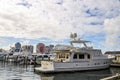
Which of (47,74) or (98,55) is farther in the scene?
(98,55)

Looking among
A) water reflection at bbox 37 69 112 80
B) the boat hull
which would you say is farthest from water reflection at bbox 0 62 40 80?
the boat hull

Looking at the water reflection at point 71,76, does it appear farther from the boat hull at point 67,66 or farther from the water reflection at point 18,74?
the water reflection at point 18,74

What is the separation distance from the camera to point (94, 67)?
129 ft

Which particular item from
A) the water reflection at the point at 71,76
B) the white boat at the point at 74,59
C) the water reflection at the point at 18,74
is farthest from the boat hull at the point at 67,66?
the water reflection at the point at 18,74

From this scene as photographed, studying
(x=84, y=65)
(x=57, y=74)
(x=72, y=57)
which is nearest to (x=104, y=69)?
(x=84, y=65)

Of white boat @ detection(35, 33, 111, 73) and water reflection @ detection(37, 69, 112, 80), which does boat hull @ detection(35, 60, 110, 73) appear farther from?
water reflection @ detection(37, 69, 112, 80)

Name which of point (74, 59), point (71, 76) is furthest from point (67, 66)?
point (71, 76)

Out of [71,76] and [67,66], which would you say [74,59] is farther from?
[71,76]

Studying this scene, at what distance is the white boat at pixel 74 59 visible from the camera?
113 ft

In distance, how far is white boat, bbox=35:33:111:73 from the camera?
34.4 meters

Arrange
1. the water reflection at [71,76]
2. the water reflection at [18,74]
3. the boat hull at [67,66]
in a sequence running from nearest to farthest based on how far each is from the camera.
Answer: the water reflection at [18,74], the water reflection at [71,76], the boat hull at [67,66]

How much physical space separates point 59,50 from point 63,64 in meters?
3.72

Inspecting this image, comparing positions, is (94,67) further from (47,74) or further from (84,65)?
(47,74)

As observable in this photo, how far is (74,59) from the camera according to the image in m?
36.6
